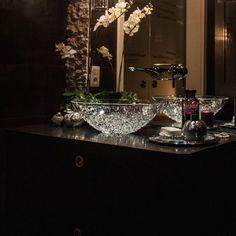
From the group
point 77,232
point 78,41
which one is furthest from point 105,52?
point 77,232

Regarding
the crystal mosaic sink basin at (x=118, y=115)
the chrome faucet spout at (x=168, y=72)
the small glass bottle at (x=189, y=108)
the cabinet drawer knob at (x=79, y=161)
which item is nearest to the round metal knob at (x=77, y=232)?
the cabinet drawer knob at (x=79, y=161)

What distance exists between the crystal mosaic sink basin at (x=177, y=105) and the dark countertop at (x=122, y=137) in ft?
0.27

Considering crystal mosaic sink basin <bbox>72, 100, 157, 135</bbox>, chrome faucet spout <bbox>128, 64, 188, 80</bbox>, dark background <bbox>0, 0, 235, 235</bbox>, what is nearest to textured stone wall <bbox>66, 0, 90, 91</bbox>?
dark background <bbox>0, 0, 235, 235</bbox>

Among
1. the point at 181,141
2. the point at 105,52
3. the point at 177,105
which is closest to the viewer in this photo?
the point at 181,141

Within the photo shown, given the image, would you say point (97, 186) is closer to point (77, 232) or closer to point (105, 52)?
point (77, 232)

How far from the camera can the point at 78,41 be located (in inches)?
69.5

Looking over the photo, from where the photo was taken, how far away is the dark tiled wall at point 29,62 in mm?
1491

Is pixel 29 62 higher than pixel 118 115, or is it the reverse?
pixel 29 62

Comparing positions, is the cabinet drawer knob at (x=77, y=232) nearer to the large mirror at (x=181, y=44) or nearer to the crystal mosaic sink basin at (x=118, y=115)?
the crystal mosaic sink basin at (x=118, y=115)

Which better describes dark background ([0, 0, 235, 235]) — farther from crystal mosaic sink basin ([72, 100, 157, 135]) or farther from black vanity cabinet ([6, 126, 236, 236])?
crystal mosaic sink basin ([72, 100, 157, 135])

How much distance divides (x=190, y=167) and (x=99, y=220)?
12.5 inches

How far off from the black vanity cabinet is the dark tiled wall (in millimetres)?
221

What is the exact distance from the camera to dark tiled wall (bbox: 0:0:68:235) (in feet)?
4.89

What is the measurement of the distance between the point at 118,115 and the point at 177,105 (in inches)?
12.7
